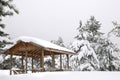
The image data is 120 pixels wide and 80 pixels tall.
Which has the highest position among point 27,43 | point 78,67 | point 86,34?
point 86,34

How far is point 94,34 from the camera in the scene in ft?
128

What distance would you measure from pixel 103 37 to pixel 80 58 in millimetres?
5435

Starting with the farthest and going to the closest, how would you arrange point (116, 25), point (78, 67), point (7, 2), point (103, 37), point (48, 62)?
point (48, 62)
point (103, 37)
point (78, 67)
point (116, 25)
point (7, 2)

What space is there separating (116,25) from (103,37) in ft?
48.2

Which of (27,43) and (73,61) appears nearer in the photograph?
(27,43)

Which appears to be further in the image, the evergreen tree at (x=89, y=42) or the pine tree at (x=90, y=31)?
the pine tree at (x=90, y=31)

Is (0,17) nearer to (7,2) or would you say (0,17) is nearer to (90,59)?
(7,2)

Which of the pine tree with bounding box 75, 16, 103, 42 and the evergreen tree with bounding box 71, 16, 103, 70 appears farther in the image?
the pine tree with bounding box 75, 16, 103, 42

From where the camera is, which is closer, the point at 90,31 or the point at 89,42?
the point at 89,42

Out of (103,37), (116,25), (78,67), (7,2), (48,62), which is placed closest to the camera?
(7,2)

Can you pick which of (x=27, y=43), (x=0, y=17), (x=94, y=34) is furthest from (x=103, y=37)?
(x=0, y=17)

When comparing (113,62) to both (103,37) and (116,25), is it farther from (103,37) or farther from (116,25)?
(116,25)

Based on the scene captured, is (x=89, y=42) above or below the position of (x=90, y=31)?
below

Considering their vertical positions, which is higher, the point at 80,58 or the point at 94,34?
the point at 94,34
